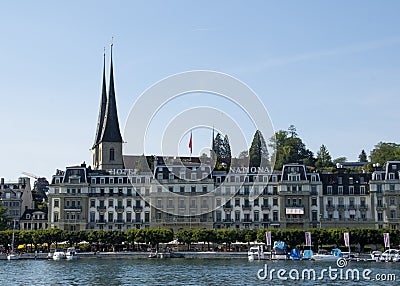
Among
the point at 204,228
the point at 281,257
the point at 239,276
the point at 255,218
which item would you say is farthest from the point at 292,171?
the point at 239,276

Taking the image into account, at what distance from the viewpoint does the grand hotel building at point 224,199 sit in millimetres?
117938

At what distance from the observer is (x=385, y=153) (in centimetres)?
16150

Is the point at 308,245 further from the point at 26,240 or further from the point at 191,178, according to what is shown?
the point at 26,240

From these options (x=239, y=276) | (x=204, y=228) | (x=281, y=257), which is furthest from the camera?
(x=204, y=228)

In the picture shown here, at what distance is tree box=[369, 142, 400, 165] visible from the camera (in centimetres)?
15550

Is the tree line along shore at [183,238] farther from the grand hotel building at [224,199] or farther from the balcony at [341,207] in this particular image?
the balcony at [341,207]

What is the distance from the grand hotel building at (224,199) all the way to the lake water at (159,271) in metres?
23.3

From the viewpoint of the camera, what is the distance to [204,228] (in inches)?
4653

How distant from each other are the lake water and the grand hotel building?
2330 centimetres

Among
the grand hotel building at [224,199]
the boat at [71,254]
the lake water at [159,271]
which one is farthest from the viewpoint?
the grand hotel building at [224,199]

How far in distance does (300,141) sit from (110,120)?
47.8 metres

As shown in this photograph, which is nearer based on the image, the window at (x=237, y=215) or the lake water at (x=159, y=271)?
the lake water at (x=159, y=271)

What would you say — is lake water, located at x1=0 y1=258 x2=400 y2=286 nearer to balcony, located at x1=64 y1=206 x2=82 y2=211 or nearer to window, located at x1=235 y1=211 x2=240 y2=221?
window, located at x1=235 y1=211 x2=240 y2=221

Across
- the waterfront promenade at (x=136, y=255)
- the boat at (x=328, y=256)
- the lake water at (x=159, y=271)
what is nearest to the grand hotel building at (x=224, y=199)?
the waterfront promenade at (x=136, y=255)
